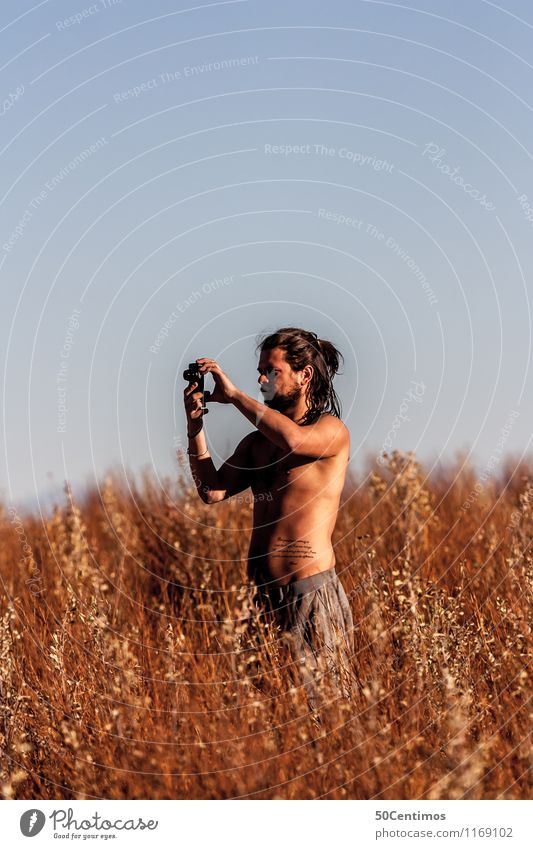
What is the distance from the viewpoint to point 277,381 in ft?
19.5

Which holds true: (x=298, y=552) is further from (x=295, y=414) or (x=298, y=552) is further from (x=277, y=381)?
(x=277, y=381)

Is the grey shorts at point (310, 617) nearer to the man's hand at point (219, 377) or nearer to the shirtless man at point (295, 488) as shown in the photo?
the shirtless man at point (295, 488)

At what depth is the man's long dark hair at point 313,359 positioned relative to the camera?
237 inches

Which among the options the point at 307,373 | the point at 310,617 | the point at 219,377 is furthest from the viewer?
the point at 307,373

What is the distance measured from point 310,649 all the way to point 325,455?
111 centimetres

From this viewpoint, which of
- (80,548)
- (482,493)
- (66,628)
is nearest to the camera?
(66,628)

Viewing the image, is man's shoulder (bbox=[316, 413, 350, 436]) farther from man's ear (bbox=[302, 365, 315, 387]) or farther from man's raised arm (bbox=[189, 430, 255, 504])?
man's raised arm (bbox=[189, 430, 255, 504])

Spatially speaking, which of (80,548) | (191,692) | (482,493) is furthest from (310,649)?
(482,493)

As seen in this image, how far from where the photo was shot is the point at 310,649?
579 cm

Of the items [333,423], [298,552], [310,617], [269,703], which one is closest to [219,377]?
[333,423]

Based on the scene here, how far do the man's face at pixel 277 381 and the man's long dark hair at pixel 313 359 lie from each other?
0.04 m

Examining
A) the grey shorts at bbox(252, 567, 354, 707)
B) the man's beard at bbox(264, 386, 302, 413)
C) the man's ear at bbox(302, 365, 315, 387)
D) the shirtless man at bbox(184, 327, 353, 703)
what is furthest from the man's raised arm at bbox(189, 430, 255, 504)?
the grey shorts at bbox(252, 567, 354, 707)

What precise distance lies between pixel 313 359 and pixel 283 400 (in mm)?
344
